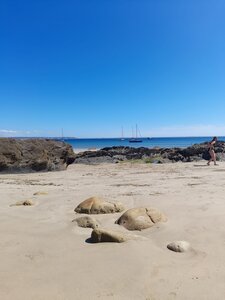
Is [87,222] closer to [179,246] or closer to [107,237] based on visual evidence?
[107,237]

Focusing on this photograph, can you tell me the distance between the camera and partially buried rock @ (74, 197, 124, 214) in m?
6.41

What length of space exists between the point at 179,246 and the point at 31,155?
1134 cm

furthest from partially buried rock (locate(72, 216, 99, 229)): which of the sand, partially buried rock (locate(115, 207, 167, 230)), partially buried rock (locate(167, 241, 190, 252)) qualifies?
partially buried rock (locate(167, 241, 190, 252))

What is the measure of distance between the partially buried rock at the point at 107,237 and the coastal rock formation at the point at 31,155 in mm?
10150

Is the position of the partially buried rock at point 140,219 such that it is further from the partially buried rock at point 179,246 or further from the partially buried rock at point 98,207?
the partially buried rock at point 179,246

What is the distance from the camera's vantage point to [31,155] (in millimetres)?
14961

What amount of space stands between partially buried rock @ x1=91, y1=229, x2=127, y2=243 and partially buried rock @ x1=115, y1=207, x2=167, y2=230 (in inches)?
24.8

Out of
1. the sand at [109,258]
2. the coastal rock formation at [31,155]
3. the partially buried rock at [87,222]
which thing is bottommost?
the sand at [109,258]

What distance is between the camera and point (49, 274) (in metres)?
3.85

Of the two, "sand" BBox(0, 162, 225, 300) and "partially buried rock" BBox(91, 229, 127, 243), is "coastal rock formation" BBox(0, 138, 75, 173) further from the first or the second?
"partially buried rock" BBox(91, 229, 127, 243)

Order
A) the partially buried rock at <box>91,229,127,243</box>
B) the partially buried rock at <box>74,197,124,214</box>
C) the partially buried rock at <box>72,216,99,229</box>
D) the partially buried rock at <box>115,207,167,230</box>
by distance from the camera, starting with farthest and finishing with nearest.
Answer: the partially buried rock at <box>74,197,124,214</box>
the partially buried rock at <box>72,216,99,229</box>
the partially buried rock at <box>115,207,167,230</box>
the partially buried rock at <box>91,229,127,243</box>

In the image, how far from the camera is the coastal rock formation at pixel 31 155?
564 inches

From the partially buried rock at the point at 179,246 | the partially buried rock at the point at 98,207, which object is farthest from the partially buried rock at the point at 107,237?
the partially buried rock at the point at 98,207

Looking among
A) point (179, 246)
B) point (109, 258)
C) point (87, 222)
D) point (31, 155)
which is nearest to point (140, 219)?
point (87, 222)
